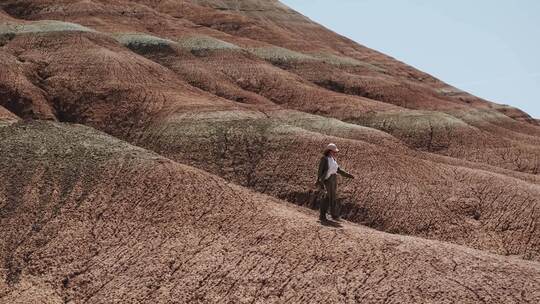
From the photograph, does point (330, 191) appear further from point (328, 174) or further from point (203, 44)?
point (203, 44)

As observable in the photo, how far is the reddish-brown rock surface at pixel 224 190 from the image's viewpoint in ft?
56.4

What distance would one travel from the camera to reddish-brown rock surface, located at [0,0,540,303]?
56.4ft

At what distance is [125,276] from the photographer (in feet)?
59.4

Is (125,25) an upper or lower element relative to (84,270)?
upper

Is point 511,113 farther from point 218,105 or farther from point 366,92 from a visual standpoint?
point 218,105

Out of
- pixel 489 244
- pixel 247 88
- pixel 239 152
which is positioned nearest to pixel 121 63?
pixel 247 88

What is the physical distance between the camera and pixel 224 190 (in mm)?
22844

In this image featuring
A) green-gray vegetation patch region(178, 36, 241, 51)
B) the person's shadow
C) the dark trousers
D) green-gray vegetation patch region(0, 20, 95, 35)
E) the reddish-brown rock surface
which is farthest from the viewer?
green-gray vegetation patch region(178, 36, 241, 51)

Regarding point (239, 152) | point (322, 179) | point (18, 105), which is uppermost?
point (322, 179)

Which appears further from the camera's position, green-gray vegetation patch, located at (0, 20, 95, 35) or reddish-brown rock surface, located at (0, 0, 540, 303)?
green-gray vegetation patch, located at (0, 20, 95, 35)

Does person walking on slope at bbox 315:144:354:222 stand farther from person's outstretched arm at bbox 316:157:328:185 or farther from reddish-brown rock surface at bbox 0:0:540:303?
reddish-brown rock surface at bbox 0:0:540:303

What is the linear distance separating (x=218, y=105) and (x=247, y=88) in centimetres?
1379

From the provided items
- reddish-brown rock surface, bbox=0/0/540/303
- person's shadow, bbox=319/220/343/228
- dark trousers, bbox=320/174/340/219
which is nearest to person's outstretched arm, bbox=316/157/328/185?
dark trousers, bbox=320/174/340/219

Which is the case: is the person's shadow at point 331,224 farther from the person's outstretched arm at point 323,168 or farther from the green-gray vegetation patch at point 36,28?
the green-gray vegetation patch at point 36,28
